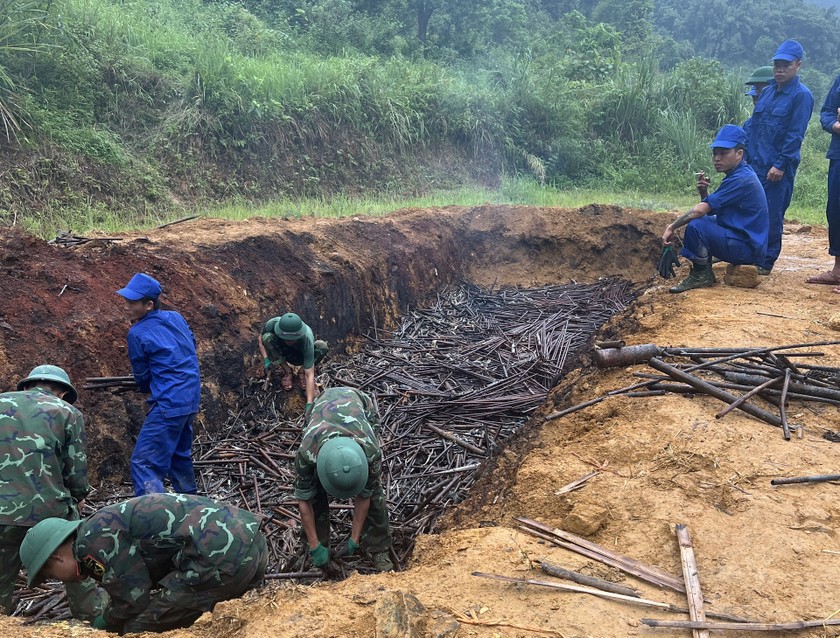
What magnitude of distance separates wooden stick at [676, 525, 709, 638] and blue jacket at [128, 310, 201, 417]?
11.8ft

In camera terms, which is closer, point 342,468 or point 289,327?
point 342,468

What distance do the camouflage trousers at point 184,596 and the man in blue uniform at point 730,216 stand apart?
18.0 feet

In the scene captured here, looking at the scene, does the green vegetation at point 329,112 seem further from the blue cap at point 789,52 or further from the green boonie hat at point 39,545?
the blue cap at point 789,52

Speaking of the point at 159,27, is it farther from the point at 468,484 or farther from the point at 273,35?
the point at 468,484

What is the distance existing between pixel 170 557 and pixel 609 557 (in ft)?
8.04

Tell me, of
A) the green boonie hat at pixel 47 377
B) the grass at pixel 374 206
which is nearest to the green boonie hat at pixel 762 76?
the grass at pixel 374 206

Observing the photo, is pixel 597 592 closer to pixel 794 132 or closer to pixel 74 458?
pixel 74 458

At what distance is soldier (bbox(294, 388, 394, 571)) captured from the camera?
3605mm

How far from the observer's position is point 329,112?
47.7ft

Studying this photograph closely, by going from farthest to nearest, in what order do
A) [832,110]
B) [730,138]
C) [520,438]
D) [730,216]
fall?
[730,216]
[832,110]
[730,138]
[520,438]

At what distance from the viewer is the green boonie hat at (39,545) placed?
308 cm

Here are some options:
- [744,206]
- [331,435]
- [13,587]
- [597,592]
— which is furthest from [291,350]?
[744,206]

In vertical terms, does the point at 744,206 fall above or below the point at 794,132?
below

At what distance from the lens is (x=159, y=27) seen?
13.7 meters
